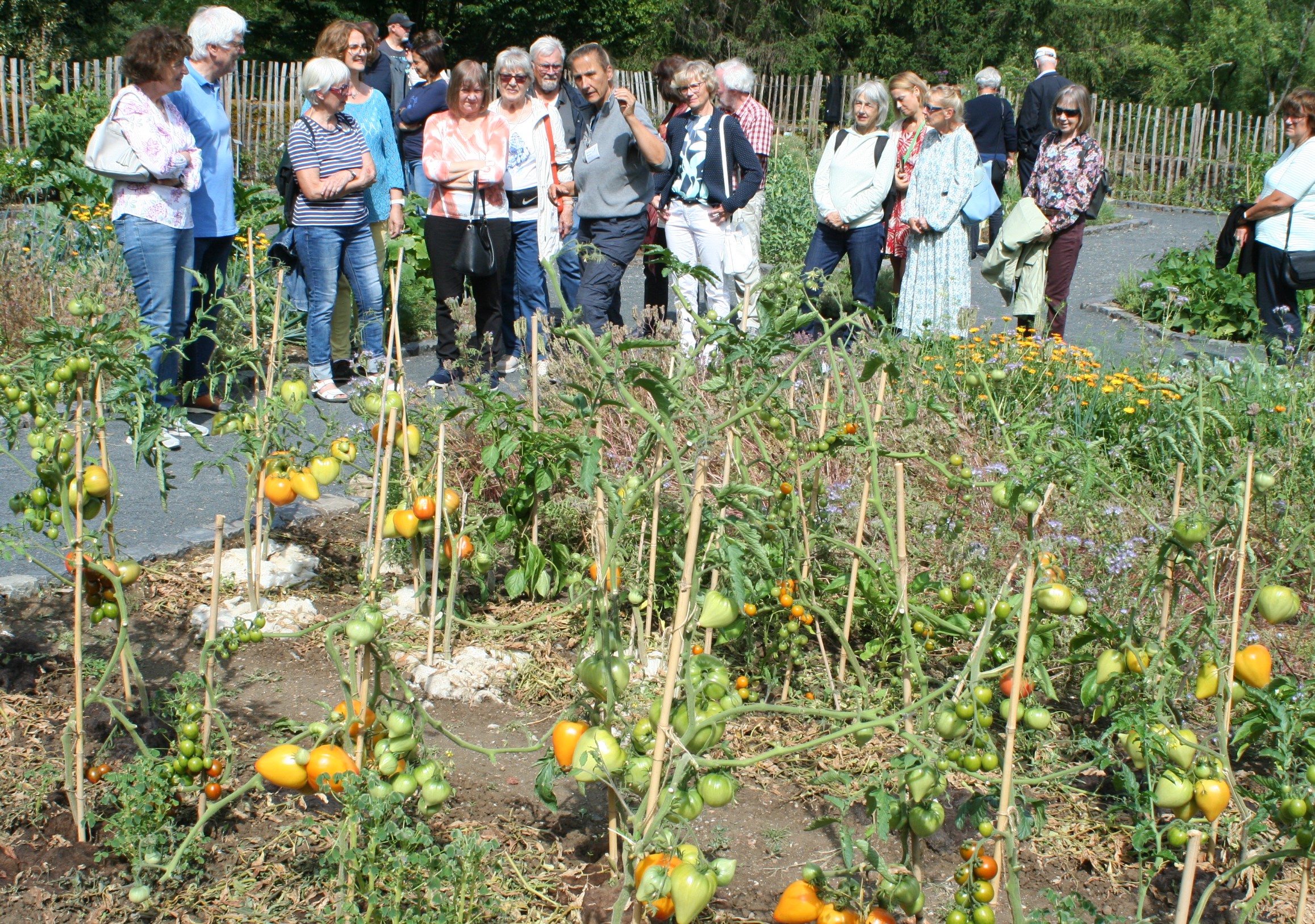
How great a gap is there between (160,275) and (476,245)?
4.83 feet

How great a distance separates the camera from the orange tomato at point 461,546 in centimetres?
304

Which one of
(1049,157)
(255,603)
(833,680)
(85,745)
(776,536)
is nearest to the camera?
(85,745)

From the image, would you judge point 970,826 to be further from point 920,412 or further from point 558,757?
point 920,412

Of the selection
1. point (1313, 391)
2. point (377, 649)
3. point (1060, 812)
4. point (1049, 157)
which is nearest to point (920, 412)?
point (1313, 391)

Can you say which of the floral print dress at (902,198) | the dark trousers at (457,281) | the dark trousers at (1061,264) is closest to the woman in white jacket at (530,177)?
the dark trousers at (457,281)

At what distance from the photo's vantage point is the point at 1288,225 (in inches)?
226

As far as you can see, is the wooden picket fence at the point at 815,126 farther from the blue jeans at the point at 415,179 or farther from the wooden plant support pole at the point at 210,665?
the wooden plant support pole at the point at 210,665

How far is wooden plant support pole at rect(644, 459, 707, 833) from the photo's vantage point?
67.3 inches

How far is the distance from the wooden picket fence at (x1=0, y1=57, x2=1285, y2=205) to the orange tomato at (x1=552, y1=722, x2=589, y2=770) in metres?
12.2

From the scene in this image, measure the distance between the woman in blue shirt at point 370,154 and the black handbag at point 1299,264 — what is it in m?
4.56

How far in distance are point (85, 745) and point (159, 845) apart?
48cm

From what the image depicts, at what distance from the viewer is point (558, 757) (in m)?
1.92

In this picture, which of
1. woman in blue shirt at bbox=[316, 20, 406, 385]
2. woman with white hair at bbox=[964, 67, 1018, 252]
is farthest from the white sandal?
woman with white hair at bbox=[964, 67, 1018, 252]

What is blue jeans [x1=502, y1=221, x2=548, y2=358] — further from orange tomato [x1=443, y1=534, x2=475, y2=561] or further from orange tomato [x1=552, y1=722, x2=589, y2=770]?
orange tomato [x1=552, y1=722, x2=589, y2=770]
